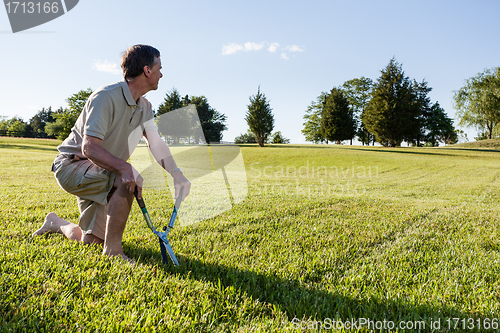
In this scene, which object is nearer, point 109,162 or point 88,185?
point 109,162

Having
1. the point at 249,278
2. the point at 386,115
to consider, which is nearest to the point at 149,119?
the point at 249,278

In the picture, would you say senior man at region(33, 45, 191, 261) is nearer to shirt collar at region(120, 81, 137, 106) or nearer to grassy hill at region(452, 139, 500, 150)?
shirt collar at region(120, 81, 137, 106)

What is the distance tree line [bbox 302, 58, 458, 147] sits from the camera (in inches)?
1499

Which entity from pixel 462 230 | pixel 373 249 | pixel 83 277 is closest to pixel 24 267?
pixel 83 277

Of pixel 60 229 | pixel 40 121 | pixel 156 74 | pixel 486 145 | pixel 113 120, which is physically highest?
pixel 40 121

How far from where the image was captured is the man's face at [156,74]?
2402mm

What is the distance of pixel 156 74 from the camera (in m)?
2.44

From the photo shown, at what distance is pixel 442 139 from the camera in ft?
199

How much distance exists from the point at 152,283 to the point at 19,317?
692 millimetres

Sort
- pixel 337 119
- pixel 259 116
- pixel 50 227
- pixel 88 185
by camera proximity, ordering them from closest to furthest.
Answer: pixel 88 185 → pixel 50 227 → pixel 259 116 → pixel 337 119

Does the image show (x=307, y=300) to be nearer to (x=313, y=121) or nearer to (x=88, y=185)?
(x=88, y=185)

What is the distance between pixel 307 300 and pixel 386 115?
136 feet

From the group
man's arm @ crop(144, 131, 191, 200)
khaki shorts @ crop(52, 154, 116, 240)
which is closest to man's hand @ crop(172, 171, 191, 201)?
man's arm @ crop(144, 131, 191, 200)

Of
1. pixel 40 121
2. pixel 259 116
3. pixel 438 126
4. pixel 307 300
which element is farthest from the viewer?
pixel 40 121
